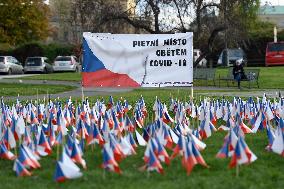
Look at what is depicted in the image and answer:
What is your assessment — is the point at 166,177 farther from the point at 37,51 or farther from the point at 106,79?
the point at 37,51

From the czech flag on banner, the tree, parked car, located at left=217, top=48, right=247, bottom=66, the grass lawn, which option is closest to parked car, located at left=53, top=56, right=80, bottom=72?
the tree

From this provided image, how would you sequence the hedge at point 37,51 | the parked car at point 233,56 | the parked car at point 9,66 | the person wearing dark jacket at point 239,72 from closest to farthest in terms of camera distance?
the person wearing dark jacket at point 239,72
the parked car at point 9,66
the parked car at point 233,56
the hedge at point 37,51

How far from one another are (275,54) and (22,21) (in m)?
24.3

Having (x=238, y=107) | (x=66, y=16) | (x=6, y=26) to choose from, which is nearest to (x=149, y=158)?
(x=238, y=107)

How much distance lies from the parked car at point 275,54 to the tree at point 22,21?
23.1 meters

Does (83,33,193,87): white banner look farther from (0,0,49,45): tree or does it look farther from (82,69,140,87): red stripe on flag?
(0,0,49,45): tree

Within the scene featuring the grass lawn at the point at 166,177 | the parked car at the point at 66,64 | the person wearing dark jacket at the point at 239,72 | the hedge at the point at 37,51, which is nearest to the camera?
the grass lawn at the point at 166,177

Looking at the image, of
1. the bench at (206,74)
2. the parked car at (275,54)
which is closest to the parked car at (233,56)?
the parked car at (275,54)

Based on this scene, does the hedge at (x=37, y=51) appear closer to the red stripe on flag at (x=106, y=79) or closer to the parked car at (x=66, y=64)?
the parked car at (x=66, y=64)

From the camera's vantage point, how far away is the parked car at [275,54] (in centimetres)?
4747

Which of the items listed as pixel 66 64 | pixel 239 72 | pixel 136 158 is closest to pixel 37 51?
pixel 66 64

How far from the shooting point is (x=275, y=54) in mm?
47594

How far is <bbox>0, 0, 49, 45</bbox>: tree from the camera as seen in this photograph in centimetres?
5756

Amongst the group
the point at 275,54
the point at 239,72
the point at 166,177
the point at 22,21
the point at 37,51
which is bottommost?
the point at 166,177
